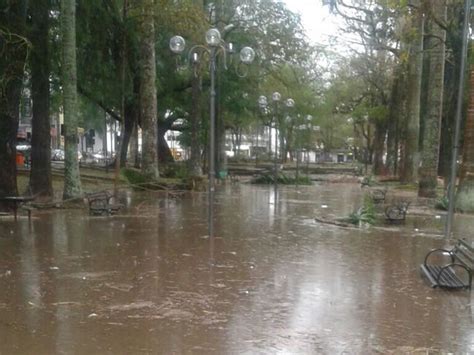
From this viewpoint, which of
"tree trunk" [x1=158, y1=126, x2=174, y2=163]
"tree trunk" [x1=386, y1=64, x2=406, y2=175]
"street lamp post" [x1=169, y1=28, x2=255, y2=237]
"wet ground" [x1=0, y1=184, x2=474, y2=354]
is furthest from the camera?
"tree trunk" [x1=158, y1=126, x2=174, y2=163]

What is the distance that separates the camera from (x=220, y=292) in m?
7.60

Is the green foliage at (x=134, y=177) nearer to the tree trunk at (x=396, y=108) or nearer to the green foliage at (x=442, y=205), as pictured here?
the green foliage at (x=442, y=205)

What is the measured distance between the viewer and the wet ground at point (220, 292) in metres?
5.71

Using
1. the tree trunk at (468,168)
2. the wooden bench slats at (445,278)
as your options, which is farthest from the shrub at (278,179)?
the wooden bench slats at (445,278)

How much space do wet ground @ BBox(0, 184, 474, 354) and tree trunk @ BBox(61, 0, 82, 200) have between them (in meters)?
3.60

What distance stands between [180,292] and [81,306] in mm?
1320

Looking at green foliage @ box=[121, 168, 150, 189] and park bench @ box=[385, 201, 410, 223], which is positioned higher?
green foliage @ box=[121, 168, 150, 189]

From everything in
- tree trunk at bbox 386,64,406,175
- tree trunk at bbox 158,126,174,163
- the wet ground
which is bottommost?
the wet ground

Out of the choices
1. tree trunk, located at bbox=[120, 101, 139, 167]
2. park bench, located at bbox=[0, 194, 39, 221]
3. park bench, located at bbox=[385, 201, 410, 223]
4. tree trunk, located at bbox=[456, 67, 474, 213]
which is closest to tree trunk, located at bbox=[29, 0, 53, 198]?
park bench, located at bbox=[0, 194, 39, 221]

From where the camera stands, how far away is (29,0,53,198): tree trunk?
653 inches

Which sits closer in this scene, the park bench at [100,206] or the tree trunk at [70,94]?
the park bench at [100,206]

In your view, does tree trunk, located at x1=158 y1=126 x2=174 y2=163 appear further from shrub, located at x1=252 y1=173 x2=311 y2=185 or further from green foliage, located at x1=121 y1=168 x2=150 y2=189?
green foliage, located at x1=121 y1=168 x2=150 y2=189

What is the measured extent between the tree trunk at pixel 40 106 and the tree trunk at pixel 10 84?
Result: 1.42 meters

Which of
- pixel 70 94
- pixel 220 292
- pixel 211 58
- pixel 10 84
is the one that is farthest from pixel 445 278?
pixel 70 94
